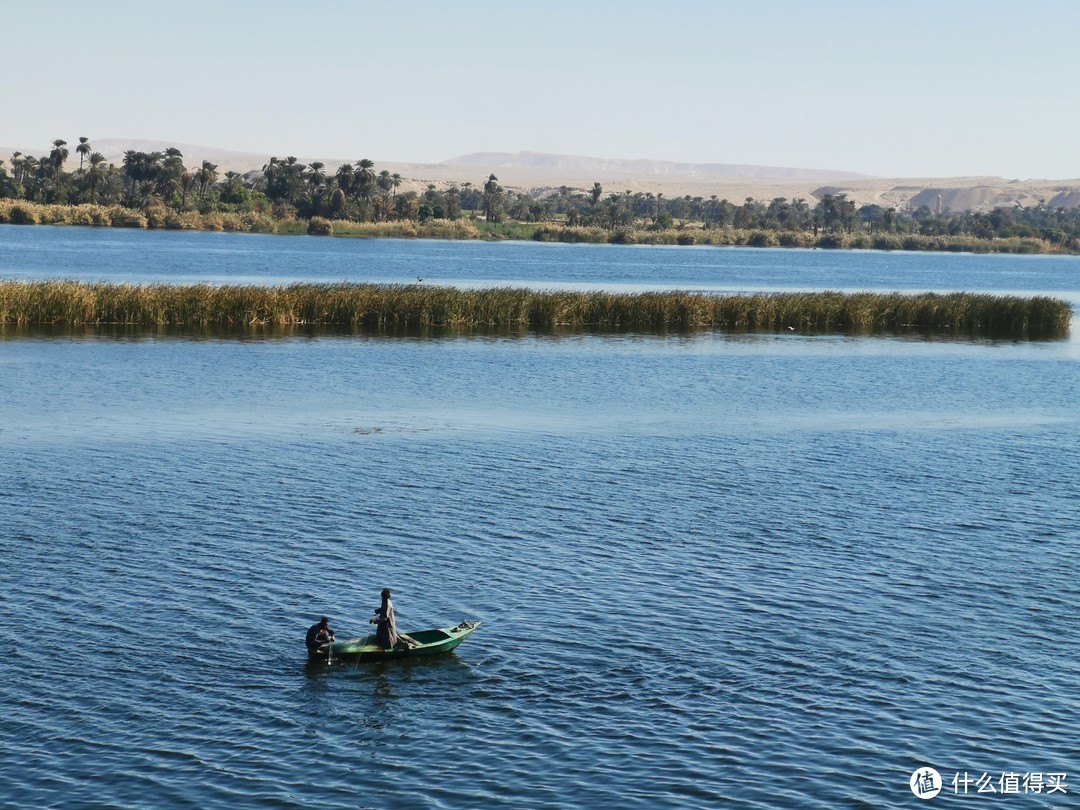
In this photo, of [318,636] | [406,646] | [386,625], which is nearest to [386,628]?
[386,625]

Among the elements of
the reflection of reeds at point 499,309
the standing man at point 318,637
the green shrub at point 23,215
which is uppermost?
the green shrub at point 23,215

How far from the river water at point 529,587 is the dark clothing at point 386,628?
54cm

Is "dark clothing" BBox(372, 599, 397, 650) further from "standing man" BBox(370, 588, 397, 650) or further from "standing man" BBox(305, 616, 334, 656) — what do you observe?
"standing man" BBox(305, 616, 334, 656)

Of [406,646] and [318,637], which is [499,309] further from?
[318,637]

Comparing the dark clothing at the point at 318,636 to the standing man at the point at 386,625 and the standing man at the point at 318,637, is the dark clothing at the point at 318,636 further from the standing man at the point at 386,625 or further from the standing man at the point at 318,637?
the standing man at the point at 386,625

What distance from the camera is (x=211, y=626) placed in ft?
88.3

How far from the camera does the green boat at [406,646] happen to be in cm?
2555

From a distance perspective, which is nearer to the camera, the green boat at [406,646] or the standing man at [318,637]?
the standing man at [318,637]

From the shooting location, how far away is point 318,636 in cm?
2520

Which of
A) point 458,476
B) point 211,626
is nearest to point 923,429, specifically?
point 458,476

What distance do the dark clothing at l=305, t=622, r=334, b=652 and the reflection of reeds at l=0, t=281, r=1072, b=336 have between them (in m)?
53.7

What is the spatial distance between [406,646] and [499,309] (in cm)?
5902

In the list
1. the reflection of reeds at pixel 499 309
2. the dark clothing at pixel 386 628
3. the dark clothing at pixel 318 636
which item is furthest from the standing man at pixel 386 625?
the reflection of reeds at pixel 499 309

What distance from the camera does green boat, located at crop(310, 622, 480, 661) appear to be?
25.5 m
